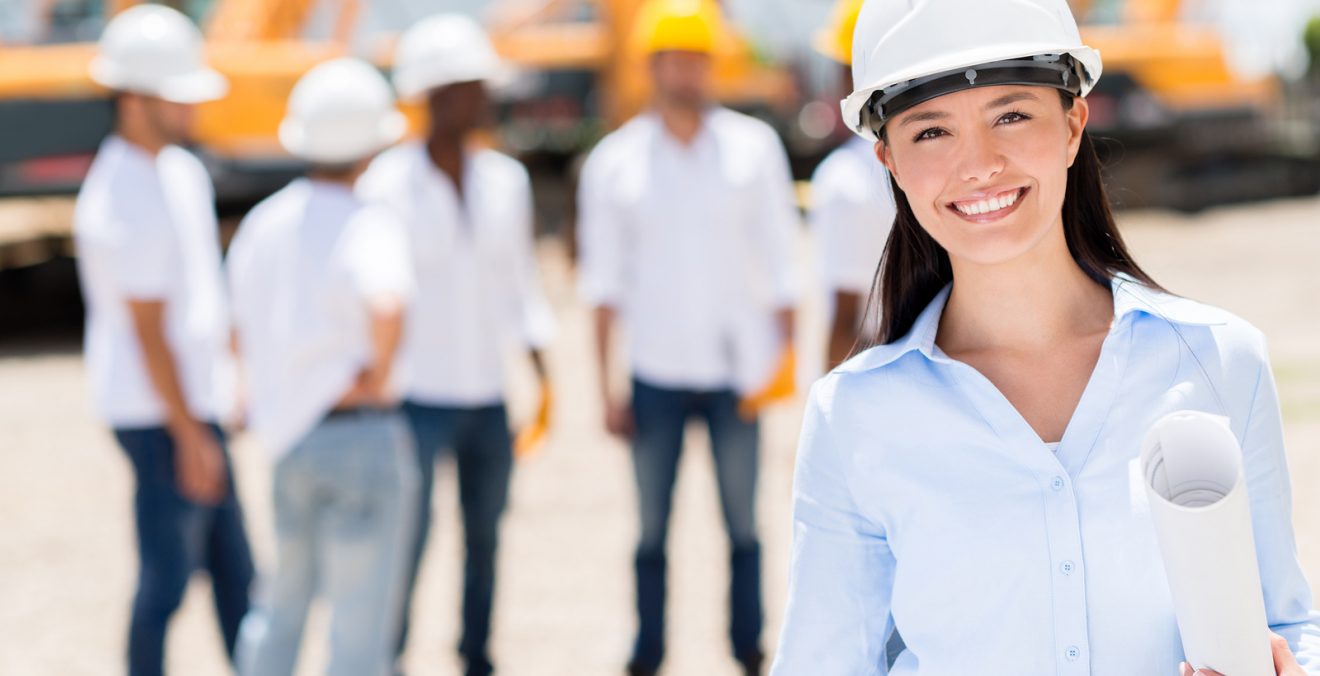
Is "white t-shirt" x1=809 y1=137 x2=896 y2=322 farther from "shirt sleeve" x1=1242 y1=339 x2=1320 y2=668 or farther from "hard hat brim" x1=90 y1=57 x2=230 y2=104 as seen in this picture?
"shirt sleeve" x1=1242 y1=339 x2=1320 y2=668

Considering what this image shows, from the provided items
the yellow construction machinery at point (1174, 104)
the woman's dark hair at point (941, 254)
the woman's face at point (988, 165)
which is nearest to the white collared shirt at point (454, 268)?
the woman's dark hair at point (941, 254)

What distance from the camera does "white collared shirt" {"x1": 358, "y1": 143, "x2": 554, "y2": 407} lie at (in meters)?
3.97

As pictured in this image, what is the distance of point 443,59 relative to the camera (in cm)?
402

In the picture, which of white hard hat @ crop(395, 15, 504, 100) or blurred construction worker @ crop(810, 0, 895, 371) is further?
white hard hat @ crop(395, 15, 504, 100)

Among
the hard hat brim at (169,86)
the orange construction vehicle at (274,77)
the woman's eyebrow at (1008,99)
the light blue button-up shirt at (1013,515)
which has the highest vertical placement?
the orange construction vehicle at (274,77)

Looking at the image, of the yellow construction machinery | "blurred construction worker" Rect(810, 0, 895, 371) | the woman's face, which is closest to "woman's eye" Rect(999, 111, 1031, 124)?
the woman's face

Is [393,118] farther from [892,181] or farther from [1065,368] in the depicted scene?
[1065,368]

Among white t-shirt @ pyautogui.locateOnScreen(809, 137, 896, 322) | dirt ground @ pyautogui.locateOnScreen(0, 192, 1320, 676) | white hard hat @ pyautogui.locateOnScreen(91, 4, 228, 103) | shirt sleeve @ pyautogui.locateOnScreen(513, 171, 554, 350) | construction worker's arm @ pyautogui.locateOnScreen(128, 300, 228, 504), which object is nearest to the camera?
construction worker's arm @ pyautogui.locateOnScreen(128, 300, 228, 504)

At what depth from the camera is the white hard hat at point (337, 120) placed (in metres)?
3.34

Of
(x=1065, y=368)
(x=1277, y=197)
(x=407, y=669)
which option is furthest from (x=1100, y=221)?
(x=1277, y=197)

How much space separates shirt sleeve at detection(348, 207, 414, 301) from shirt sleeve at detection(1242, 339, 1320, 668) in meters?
2.19

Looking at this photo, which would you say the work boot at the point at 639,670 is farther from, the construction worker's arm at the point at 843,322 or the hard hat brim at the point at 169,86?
the hard hat brim at the point at 169,86

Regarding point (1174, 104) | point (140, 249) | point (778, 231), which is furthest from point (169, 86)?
point (1174, 104)

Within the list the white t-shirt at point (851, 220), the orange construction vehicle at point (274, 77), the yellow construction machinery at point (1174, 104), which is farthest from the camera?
the yellow construction machinery at point (1174, 104)
